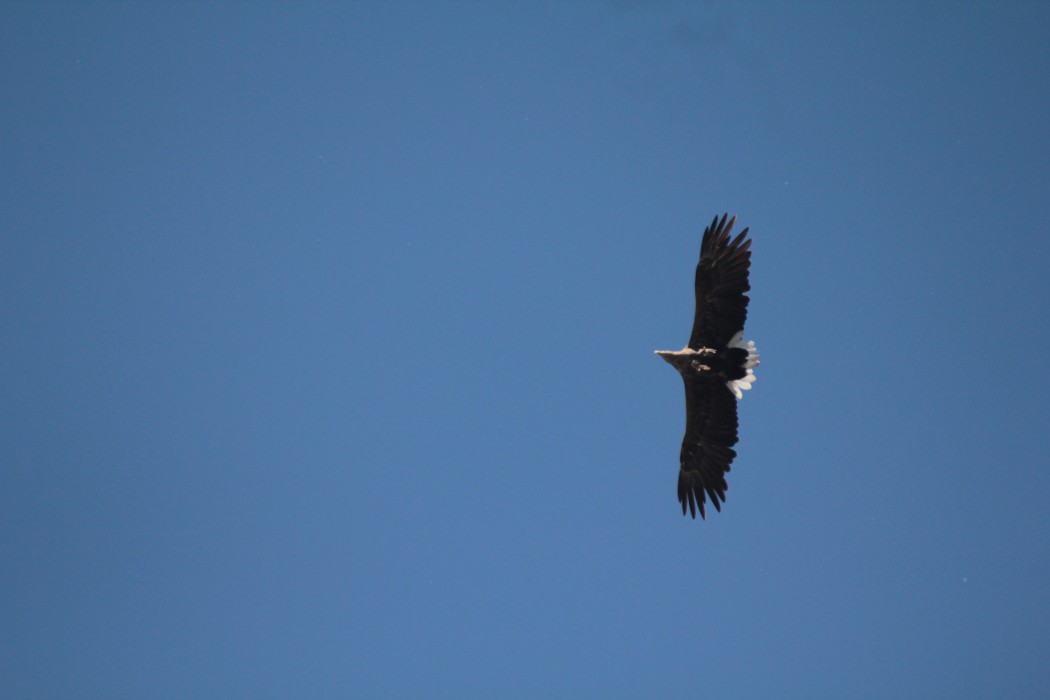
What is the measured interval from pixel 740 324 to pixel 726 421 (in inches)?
103

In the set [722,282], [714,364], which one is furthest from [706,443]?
[722,282]

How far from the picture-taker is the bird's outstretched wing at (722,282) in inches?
865

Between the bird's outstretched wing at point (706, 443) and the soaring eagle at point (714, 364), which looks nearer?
the soaring eagle at point (714, 364)

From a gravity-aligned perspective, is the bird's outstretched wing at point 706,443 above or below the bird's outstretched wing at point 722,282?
below

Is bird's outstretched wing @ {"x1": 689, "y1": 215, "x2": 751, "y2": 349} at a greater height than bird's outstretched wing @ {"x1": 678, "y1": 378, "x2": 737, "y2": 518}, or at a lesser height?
greater

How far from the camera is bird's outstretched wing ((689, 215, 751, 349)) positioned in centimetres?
2197

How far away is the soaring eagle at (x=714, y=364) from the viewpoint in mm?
22094

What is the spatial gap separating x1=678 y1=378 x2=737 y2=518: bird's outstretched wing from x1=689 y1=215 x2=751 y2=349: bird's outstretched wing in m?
1.55

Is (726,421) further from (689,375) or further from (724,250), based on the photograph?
(724,250)

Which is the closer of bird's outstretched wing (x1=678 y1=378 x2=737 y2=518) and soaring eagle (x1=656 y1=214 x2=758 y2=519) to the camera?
soaring eagle (x1=656 y1=214 x2=758 y2=519)

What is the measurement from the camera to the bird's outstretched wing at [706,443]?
23547 mm

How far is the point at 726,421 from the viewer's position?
23734mm

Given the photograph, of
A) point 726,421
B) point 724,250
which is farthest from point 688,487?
point 724,250

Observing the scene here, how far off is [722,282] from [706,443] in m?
4.10
